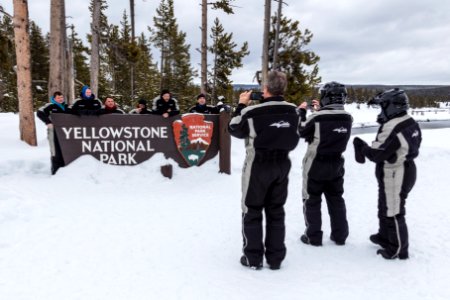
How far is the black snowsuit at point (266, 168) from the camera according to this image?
3152mm

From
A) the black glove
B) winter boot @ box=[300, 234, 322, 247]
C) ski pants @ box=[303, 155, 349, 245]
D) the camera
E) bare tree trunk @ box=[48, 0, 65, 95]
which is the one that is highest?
bare tree trunk @ box=[48, 0, 65, 95]

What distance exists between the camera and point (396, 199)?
135 inches

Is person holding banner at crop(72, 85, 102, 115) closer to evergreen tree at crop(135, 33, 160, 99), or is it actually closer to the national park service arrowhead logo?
the national park service arrowhead logo

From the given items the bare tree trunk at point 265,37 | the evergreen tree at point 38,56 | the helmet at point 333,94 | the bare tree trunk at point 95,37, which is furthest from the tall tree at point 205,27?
the evergreen tree at point 38,56

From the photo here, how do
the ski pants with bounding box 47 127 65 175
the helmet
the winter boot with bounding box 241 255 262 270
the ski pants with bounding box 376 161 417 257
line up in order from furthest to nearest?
the ski pants with bounding box 47 127 65 175
the helmet
the ski pants with bounding box 376 161 417 257
the winter boot with bounding box 241 255 262 270

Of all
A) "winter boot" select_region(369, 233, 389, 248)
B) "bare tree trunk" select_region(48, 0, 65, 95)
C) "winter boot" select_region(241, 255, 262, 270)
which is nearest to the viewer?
"winter boot" select_region(241, 255, 262, 270)

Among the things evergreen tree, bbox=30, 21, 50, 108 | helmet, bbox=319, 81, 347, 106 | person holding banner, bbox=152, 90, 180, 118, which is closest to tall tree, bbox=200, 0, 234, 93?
person holding banner, bbox=152, 90, 180, 118

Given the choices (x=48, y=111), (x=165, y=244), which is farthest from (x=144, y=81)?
(x=165, y=244)

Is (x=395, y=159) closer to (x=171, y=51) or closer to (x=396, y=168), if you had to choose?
(x=396, y=168)

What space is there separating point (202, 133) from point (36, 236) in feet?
13.3

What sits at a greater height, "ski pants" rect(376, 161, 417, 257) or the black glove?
the black glove

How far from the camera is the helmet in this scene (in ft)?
12.5

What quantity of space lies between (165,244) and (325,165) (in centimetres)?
209

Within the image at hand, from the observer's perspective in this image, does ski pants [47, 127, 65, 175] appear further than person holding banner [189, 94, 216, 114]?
No
